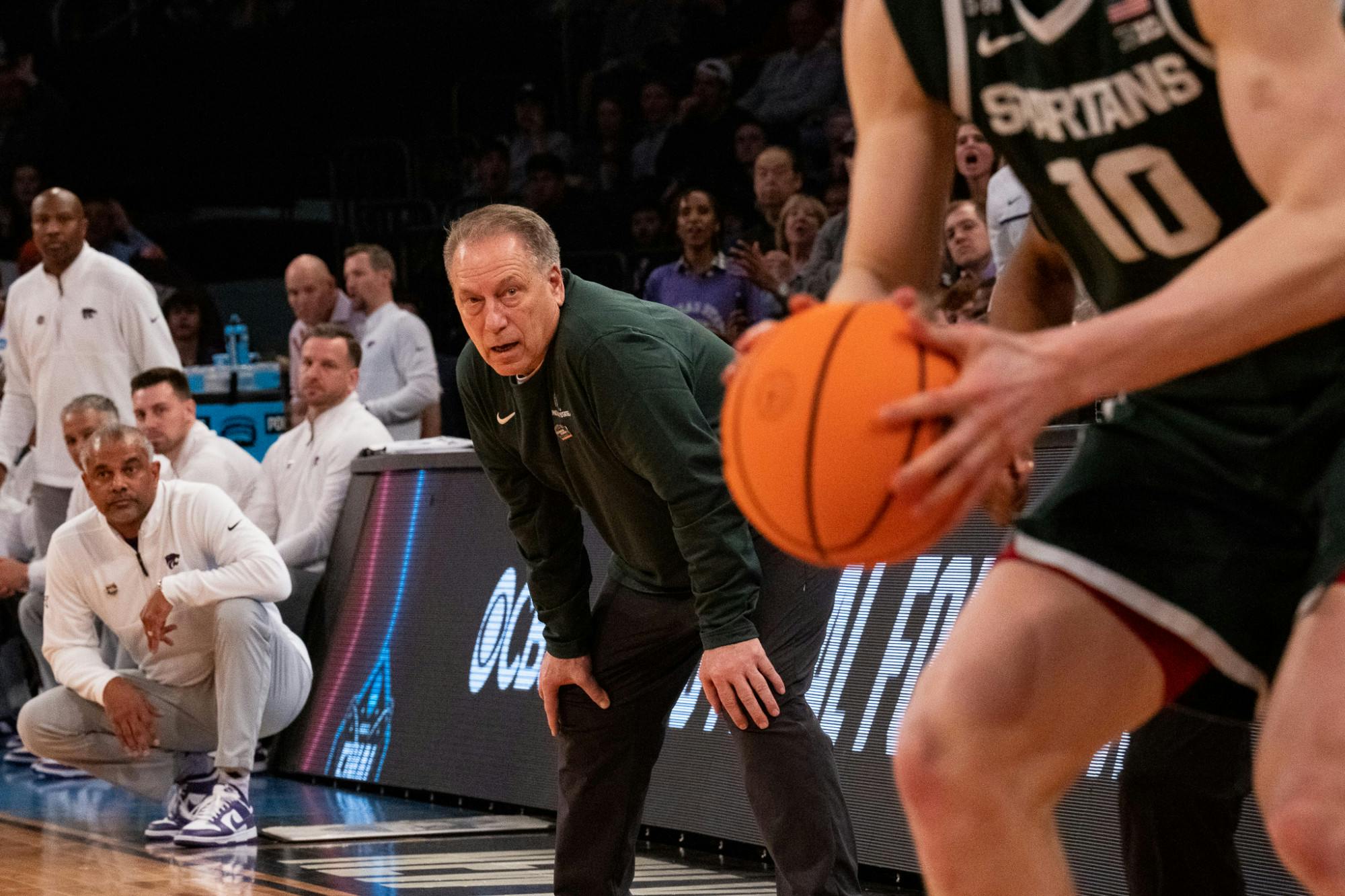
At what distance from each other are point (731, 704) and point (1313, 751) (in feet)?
6.78

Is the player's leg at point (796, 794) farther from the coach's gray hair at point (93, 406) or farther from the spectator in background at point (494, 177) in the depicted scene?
the spectator in background at point (494, 177)

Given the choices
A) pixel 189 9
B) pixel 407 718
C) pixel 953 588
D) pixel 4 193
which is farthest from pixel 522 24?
pixel 953 588

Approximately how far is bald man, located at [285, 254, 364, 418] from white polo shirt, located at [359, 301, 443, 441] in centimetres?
38

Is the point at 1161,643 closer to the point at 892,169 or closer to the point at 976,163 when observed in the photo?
the point at 892,169

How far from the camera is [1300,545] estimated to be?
6.81 feet

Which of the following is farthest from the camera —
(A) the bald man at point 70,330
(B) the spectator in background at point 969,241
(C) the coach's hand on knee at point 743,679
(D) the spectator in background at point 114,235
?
(D) the spectator in background at point 114,235

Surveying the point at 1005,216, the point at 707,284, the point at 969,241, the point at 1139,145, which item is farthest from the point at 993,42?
the point at 707,284

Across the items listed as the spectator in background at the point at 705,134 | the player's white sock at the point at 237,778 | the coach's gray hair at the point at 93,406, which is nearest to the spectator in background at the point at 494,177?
the spectator in background at the point at 705,134

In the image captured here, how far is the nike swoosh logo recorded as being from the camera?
2.14 m

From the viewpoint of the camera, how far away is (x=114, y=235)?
12.6 metres

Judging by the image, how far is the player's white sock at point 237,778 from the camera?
6.66 metres

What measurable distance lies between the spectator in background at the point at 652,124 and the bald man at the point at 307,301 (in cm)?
287

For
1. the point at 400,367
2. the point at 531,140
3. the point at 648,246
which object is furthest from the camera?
the point at 531,140

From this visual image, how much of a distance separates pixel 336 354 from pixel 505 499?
4.24 m
